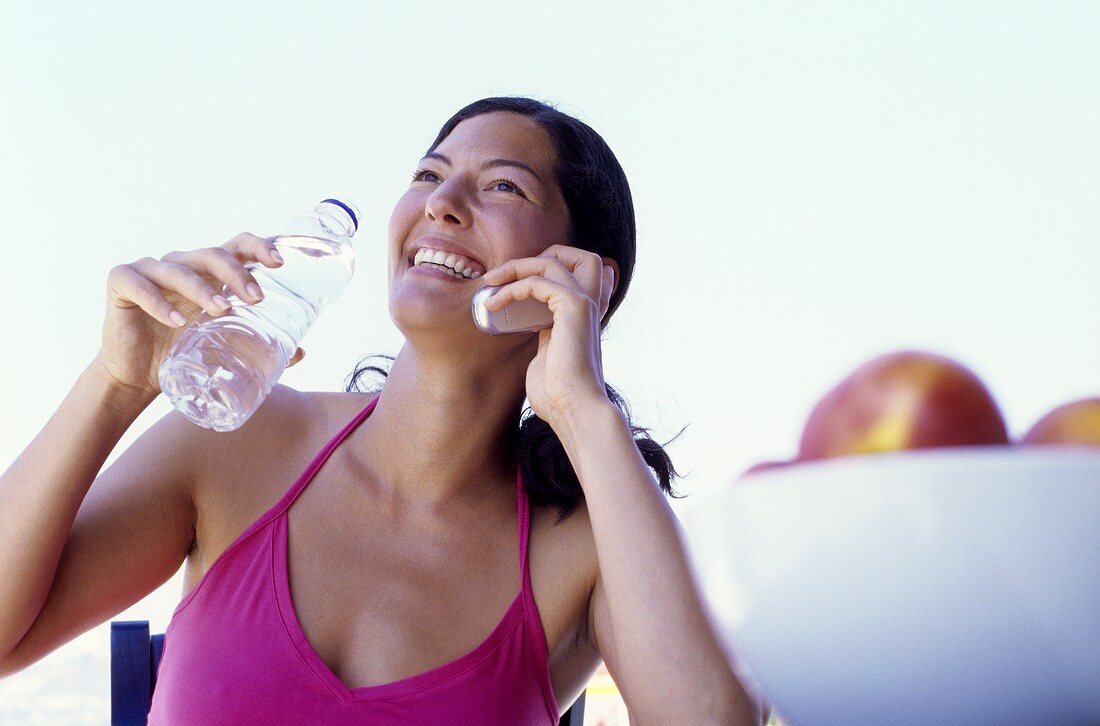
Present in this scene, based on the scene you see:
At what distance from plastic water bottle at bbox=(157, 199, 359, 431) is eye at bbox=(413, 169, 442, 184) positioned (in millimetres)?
162

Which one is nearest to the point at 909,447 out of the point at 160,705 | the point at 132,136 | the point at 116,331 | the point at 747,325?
A: the point at 116,331

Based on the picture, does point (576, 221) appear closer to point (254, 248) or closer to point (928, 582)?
point (254, 248)

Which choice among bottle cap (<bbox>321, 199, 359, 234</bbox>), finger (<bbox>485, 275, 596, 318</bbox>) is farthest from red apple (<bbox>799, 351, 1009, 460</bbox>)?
bottle cap (<bbox>321, 199, 359, 234</bbox>)

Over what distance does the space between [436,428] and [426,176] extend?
1.05 feet

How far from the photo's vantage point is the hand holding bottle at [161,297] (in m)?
0.93

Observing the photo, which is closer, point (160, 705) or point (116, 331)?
point (116, 331)

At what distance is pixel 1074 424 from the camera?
358mm

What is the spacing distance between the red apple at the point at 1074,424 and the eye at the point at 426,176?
104 centimetres

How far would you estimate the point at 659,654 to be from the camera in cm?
89

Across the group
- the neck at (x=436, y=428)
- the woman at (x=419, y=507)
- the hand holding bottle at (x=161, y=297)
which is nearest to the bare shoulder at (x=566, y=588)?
the woman at (x=419, y=507)

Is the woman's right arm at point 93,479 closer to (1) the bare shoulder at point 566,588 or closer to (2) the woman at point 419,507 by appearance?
(2) the woman at point 419,507

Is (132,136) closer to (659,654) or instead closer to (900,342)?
(659,654)

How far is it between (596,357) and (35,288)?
4.61 m

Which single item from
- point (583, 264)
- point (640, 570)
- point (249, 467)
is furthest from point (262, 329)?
point (640, 570)
